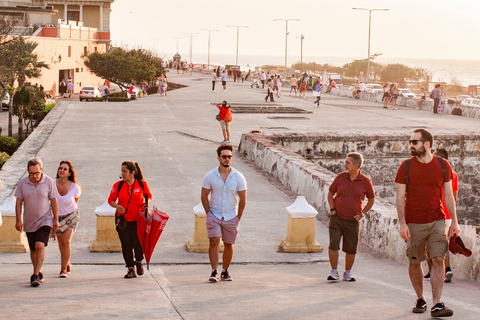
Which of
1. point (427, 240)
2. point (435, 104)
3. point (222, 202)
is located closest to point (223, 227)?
point (222, 202)

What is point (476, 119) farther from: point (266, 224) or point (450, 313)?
point (450, 313)

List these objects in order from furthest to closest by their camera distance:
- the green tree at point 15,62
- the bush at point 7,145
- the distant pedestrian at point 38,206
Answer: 1. the green tree at point 15,62
2. the bush at point 7,145
3. the distant pedestrian at point 38,206

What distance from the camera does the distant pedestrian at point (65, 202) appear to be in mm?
7598

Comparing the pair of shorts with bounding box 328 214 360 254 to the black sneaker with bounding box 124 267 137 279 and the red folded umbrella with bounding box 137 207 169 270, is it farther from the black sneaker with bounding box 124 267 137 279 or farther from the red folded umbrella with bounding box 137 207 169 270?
the black sneaker with bounding box 124 267 137 279

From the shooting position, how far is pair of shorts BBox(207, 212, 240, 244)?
7.49 m

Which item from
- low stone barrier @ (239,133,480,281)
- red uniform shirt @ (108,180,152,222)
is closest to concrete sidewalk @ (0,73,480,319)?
low stone barrier @ (239,133,480,281)

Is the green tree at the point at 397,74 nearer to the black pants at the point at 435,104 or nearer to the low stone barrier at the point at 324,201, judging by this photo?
the black pants at the point at 435,104

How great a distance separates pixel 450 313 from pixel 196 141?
15.3 metres

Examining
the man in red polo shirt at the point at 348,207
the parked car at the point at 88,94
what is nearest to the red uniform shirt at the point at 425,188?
the man in red polo shirt at the point at 348,207

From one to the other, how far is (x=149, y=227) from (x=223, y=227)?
0.85m

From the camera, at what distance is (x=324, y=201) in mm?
11969

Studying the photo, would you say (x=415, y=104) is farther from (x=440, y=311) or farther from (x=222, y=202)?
(x=440, y=311)

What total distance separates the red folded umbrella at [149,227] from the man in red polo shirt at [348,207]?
6.30ft

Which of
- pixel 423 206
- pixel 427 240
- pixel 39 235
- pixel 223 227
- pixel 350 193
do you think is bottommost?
pixel 39 235
